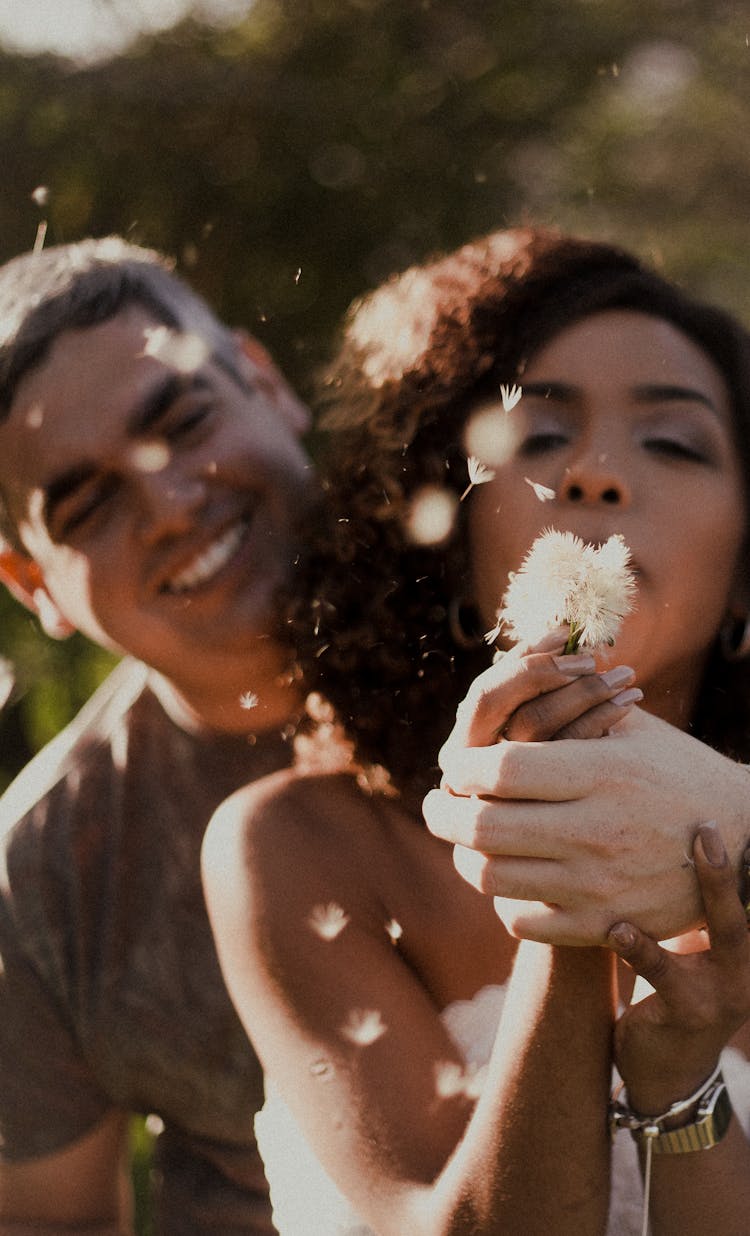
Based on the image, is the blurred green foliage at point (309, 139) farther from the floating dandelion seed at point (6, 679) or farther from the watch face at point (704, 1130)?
the watch face at point (704, 1130)

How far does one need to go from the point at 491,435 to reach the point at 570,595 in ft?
1.34

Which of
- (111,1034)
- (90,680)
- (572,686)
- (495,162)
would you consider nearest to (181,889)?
(111,1034)

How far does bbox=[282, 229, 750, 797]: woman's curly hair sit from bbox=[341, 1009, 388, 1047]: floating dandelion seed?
0.26 m

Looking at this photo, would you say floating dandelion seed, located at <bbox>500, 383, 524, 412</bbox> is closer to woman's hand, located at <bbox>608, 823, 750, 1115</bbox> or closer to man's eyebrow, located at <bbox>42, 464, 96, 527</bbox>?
woman's hand, located at <bbox>608, 823, 750, 1115</bbox>

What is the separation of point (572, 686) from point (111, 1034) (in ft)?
4.14

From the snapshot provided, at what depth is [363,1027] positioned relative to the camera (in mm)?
1154

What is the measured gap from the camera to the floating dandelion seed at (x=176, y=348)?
1.66m

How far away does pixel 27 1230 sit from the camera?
196 centimetres

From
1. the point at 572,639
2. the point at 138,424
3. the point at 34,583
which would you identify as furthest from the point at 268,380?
the point at 572,639

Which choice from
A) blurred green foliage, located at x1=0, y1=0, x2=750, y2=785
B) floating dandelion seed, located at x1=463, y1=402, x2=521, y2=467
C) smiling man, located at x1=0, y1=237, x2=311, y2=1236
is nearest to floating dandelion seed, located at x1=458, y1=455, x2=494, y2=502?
floating dandelion seed, located at x1=463, y1=402, x2=521, y2=467

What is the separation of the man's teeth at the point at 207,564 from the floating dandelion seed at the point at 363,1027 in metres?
0.64

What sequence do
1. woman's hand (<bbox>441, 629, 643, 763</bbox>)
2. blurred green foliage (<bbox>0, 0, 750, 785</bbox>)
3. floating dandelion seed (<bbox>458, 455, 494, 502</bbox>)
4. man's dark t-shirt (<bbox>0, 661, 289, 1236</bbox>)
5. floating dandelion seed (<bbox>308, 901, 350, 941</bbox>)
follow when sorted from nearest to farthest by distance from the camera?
woman's hand (<bbox>441, 629, 643, 763</bbox>)
floating dandelion seed (<bbox>458, 455, 494, 502</bbox>)
floating dandelion seed (<bbox>308, 901, 350, 941</bbox>)
man's dark t-shirt (<bbox>0, 661, 289, 1236</bbox>)
blurred green foliage (<bbox>0, 0, 750, 785</bbox>)

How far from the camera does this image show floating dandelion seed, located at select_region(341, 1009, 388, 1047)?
45.4 inches

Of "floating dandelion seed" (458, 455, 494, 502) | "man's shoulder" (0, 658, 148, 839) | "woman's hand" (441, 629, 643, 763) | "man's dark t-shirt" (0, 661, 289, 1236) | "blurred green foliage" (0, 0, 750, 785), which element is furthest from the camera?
"blurred green foliage" (0, 0, 750, 785)
